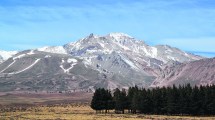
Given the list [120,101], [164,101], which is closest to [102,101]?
[120,101]

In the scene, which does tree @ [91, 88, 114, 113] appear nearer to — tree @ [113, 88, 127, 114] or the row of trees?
the row of trees

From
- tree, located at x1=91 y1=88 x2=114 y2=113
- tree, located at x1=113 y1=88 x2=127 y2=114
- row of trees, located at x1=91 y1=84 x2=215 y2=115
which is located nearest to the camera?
row of trees, located at x1=91 y1=84 x2=215 y2=115

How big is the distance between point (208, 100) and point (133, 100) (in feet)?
96.4

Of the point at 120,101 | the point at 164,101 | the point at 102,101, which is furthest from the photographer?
the point at 102,101

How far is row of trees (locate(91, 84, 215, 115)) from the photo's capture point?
15138 centimetres

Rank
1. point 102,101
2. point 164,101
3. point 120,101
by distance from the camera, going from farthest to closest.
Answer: point 102,101, point 120,101, point 164,101

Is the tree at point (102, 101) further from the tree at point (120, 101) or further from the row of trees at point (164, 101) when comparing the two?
the tree at point (120, 101)

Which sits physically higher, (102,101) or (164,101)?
(102,101)

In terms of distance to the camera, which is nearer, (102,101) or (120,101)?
(120,101)

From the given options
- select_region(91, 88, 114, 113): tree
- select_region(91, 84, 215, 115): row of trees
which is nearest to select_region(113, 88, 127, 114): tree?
select_region(91, 84, 215, 115): row of trees

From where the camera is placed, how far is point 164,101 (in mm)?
157000

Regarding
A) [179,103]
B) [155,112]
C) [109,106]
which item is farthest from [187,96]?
[109,106]

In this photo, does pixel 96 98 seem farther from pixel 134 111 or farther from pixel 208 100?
pixel 208 100

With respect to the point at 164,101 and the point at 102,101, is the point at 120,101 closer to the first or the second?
the point at 102,101
